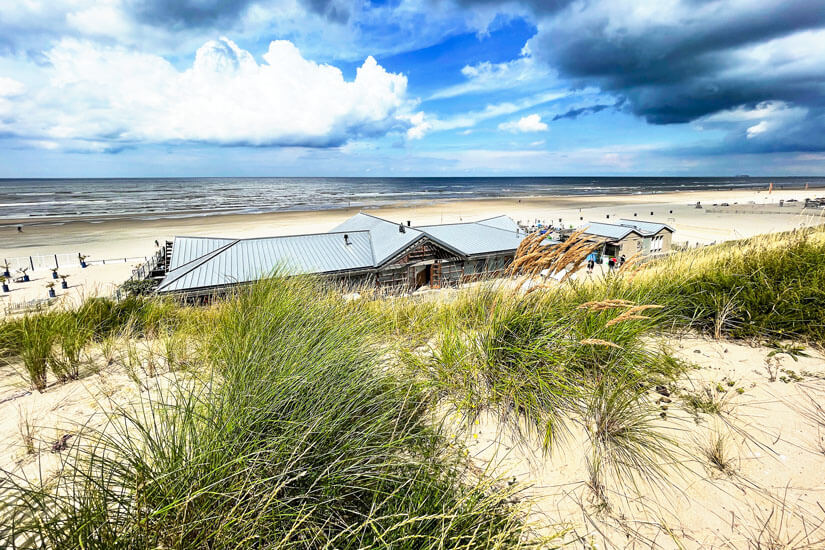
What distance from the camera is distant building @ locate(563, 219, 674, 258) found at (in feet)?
92.5

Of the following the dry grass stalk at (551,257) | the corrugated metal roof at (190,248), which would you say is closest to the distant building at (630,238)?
the dry grass stalk at (551,257)

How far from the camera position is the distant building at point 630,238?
2820 cm

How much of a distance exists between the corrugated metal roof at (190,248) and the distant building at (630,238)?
27158 mm

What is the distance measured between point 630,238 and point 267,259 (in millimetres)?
28530

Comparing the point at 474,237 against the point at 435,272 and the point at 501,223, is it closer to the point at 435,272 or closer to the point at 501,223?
the point at 435,272

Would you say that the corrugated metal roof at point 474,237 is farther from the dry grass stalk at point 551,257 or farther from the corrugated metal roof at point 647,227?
the dry grass stalk at point 551,257

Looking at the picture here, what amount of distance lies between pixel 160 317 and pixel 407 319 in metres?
5.11

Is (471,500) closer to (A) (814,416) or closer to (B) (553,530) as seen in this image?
(B) (553,530)

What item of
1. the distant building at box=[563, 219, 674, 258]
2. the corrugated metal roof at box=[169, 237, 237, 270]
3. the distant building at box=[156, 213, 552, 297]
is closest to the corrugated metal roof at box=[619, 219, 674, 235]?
the distant building at box=[563, 219, 674, 258]

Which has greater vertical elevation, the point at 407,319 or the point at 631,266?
the point at 631,266

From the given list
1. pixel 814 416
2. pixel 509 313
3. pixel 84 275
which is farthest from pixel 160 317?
pixel 84 275

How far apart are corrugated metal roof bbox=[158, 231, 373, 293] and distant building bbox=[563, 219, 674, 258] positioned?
1977 centimetres

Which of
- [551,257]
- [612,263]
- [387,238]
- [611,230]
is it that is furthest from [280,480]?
[611,230]

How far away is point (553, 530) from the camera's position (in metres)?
2.35
